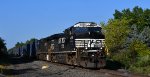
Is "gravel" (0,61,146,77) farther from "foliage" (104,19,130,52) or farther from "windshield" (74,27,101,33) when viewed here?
"foliage" (104,19,130,52)

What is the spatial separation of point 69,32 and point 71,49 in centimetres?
178

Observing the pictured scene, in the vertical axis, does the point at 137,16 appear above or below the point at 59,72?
above

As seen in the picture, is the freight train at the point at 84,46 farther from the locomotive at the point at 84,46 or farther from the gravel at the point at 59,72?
the gravel at the point at 59,72

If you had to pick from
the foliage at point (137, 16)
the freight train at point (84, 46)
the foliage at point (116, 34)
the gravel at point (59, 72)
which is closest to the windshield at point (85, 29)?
the freight train at point (84, 46)

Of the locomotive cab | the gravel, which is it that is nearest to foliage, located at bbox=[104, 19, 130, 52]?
the locomotive cab

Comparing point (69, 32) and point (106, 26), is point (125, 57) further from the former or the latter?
point (106, 26)

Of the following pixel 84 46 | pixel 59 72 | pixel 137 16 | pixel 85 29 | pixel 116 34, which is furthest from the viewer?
pixel 137 16

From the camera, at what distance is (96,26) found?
29062mm

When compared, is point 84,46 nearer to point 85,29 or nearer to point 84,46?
point 84,46

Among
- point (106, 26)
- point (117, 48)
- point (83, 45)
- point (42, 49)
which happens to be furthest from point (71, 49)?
point (106, 26)

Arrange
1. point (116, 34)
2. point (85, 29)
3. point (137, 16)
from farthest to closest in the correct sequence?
point (137, 16) → point (116, 34) → point (85, 29)

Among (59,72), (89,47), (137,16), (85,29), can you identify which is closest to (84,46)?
(89,47)

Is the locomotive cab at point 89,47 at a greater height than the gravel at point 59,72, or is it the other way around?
the locomotive cab at point 89,47

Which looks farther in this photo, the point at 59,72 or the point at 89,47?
the point at 89,47
